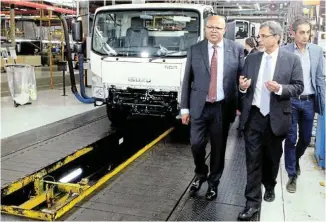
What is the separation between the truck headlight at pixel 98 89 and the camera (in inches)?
251

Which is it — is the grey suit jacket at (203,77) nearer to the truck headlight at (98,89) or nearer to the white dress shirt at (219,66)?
the white dress shirt at (219,66)

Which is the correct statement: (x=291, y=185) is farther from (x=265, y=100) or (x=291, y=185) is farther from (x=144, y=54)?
(x=144, y=54)

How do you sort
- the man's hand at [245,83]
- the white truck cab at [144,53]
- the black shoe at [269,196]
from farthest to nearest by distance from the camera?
the white truck cab at [144,53] → the black shoe at [269,196] → the man's hand at [245,83]

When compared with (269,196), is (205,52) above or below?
above

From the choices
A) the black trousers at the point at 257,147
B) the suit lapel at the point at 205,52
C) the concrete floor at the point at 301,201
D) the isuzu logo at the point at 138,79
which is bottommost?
the concrete floor at the point at 301,201

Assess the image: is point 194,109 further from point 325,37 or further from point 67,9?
point 67,9

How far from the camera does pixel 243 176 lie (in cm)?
448

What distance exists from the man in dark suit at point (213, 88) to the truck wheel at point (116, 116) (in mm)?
3686

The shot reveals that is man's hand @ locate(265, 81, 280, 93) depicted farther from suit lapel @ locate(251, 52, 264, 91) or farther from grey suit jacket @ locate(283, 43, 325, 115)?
grey suit jacket @ locate(283, 43, 325, 115)

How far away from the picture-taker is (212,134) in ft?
11.9

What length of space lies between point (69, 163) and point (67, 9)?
14.1m

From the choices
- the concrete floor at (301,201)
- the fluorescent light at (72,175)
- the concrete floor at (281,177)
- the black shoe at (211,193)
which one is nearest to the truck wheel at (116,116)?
the concrete floor at (281,177)

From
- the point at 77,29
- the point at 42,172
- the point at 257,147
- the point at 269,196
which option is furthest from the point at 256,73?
the point at 77,29

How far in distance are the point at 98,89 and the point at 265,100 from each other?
3828mm
